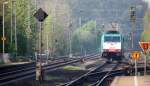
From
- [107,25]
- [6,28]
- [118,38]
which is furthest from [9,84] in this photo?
[107,25]

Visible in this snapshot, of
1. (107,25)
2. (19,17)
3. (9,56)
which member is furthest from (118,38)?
(107,25)

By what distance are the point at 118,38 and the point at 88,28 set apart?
224ft

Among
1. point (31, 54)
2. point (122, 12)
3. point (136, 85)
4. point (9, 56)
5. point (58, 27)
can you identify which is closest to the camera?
point (136, 85)

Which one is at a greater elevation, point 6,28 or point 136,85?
point 6,28

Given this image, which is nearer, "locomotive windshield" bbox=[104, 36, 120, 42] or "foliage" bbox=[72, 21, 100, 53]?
"locomotive windshield" bbox=[104, 36, 120, 42]

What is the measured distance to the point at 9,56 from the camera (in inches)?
2968

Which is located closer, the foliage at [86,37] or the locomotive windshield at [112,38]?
the locomotive windshield at [112,38]

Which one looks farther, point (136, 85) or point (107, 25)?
point (107, 25)

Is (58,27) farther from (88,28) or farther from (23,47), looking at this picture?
(88,28)

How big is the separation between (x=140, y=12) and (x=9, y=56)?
2817 inches

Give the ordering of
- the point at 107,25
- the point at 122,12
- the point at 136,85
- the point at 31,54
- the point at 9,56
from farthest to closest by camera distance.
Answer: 1. the point at 122,12
2. the point at 107,25
3. the point at 31,54
4. the point at 9,56
5. the point at 136,85

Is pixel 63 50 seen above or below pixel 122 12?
below

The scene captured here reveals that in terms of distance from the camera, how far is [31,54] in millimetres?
91438

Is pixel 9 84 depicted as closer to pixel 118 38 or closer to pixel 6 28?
pixel 118 38
